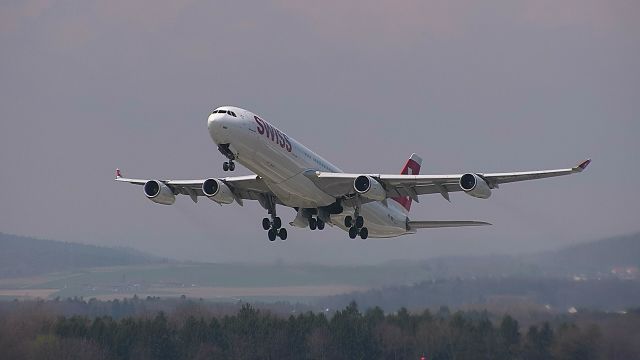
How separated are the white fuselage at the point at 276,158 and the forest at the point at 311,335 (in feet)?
24.1

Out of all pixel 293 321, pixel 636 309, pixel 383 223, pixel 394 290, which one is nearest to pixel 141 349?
pixel 293 321

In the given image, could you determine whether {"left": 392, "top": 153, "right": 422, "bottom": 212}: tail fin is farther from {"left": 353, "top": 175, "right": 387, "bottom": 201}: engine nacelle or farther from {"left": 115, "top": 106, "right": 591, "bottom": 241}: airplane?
{"left": 353, "top": 175, "right": 387, "bottom": 201}: engine nacelle

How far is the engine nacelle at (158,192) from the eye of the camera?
52.2 m

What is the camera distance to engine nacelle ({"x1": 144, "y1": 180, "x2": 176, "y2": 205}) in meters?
52.2

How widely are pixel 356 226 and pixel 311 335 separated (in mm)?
8125

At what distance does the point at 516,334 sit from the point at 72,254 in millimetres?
53413

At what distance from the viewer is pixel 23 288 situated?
262 feet

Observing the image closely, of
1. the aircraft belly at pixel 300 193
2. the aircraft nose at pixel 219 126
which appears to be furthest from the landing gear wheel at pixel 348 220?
the aircraft nose at pixel 219 126

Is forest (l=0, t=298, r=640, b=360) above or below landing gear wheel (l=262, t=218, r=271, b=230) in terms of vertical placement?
below

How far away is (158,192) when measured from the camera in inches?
2052

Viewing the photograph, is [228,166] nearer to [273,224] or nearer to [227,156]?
[227,156]

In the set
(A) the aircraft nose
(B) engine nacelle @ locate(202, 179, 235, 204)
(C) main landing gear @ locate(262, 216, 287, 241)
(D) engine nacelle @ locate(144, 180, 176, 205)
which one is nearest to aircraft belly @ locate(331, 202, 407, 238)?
(C) main landing gear @ locate(262, 216, 287, 241)

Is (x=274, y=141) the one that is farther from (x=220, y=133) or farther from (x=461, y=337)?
(x=461, y=337)

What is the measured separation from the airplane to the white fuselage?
36 millimetres
